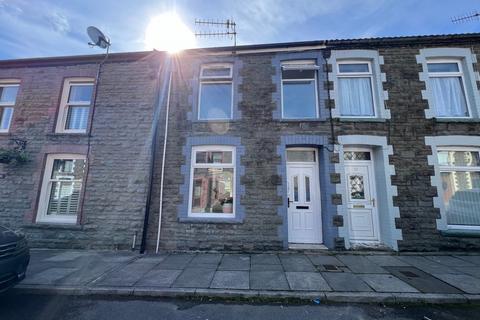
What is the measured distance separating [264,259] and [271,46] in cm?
672

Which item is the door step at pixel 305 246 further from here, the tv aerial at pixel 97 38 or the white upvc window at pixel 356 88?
the tv aerial at pixel 97 38

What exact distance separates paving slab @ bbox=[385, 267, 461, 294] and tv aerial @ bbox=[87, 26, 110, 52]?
35.8ft

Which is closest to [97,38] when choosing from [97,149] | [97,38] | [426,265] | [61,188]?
[97,38]

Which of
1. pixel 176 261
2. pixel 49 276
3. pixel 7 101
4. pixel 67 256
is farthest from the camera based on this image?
pixel 7 101

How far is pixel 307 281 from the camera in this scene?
4363 millimetres

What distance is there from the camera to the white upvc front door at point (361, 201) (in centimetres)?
666

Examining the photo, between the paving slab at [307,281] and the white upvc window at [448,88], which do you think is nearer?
the paving slab at [307,281]

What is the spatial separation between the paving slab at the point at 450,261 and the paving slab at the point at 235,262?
495 cm

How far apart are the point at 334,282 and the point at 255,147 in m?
4.06

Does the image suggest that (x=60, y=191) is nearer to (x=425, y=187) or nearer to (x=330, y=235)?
(x=330, y=235)

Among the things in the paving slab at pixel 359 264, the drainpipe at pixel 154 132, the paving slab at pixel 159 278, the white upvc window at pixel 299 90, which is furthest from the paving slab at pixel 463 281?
the drainpipe at pixel 154 132

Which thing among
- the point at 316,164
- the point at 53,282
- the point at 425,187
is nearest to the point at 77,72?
the point at 53,282

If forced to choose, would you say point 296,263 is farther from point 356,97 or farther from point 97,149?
point 97,149

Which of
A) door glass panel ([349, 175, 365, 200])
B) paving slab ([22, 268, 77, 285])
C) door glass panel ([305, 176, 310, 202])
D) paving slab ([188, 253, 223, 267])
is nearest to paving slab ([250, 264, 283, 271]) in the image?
paving slab ([188, 253, 223, 267])
